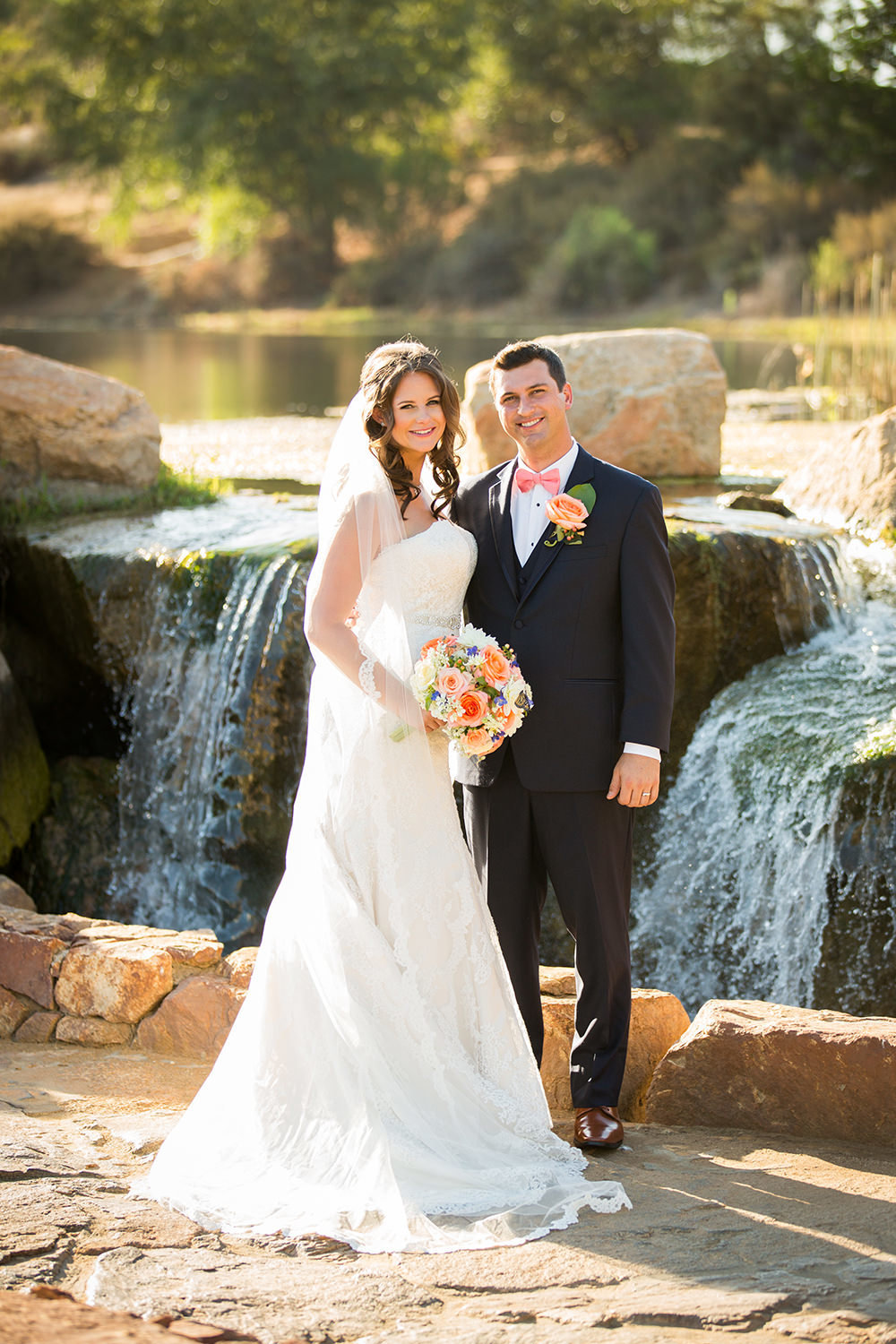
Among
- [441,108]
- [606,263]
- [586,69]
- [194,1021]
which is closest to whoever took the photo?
[194,1021]

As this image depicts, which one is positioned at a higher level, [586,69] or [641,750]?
[586,69]

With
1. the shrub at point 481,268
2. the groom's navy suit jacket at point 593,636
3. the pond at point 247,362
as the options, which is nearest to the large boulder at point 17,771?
the groom's navy suit jacket at point 593,636

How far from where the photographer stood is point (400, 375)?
11.1 feet

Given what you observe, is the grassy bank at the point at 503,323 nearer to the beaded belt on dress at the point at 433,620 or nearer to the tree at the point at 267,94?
→ the tree at the point at 267,94

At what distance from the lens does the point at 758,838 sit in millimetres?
5773

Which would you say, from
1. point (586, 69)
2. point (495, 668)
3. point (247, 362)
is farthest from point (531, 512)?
point (586, 69)

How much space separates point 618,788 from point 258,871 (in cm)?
361

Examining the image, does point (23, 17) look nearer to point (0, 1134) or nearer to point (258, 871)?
point (258, 871)

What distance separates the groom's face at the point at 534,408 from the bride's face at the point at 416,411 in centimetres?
18

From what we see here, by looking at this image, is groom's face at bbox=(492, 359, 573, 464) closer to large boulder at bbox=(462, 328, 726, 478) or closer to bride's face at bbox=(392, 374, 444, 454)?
bride's face at bbox=(392, 374, 444, 454)

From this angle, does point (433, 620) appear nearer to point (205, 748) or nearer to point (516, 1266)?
point (516, 1266)

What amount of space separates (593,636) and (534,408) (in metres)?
0.60

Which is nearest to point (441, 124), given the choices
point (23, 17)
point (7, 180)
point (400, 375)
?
point (23, 17)

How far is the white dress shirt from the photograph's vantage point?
3.50 m
